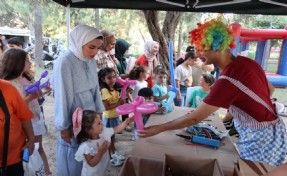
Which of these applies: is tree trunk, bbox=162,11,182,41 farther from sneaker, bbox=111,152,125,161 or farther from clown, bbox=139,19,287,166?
clown, bbox=139,19,287,166

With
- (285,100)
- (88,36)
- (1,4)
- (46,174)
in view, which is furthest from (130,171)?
(1,4)

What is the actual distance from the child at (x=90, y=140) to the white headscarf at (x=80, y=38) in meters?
0.40

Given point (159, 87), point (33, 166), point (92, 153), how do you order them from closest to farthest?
1. point (92, 153)
2. point (33, 166)
3. point (159, 87)

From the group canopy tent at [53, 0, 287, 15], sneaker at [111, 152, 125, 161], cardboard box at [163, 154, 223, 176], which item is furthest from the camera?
sneaker at [111, 152, 125, 161]

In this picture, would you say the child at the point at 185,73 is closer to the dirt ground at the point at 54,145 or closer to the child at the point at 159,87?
the child at the point at 159,87

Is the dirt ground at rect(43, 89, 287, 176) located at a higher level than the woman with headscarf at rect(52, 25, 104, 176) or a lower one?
lower

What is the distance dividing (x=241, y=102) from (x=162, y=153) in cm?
56

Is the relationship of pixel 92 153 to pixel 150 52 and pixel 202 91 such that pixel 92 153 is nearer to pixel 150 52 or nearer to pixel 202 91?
pixel 202 91

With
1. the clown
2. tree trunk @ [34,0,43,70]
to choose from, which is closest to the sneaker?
the clown

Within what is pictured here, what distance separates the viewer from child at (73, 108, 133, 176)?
1.51 meters

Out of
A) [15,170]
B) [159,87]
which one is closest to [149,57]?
[159,87]

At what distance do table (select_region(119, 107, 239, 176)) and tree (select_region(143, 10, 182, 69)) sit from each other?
4.28m

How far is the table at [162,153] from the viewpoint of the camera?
1254 mm

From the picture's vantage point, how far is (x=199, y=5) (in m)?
2.83
